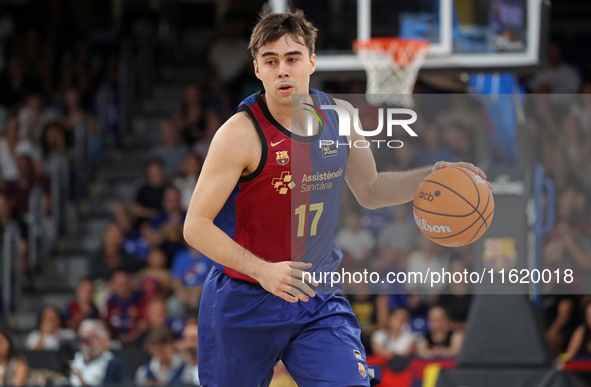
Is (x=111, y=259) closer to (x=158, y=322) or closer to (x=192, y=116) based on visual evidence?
(x=158, y=322)

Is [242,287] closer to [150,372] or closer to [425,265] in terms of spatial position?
[425,265]

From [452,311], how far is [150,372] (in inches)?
114

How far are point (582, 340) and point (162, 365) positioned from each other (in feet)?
12.4

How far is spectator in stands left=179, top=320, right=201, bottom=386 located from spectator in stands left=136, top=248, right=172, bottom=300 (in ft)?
4.50

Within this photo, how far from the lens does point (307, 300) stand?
13.0ft

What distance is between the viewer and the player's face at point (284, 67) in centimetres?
403

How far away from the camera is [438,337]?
8.17 meters

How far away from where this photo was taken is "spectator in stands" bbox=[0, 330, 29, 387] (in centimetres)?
797

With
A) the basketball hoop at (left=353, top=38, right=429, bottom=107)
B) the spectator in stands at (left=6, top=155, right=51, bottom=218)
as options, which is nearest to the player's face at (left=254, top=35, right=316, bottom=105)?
the basketball hoop at (left=353, top=38, right=429, bottom=107)

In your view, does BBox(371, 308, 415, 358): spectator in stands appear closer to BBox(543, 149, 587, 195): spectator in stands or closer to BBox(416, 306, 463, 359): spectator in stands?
BBox(416, 306, 463, 359): spectator in stands

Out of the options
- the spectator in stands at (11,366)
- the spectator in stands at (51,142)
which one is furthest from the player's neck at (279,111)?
the spectator in stands at (51,142)

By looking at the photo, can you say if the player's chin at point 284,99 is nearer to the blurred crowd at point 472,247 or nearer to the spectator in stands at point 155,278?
the blurred crowd at point 472,247

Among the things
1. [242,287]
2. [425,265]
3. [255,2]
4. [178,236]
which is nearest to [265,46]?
[242,287]

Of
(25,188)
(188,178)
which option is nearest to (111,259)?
(188,178)
